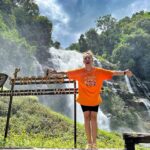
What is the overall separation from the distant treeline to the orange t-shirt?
47.5 m

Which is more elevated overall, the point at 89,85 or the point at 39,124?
the point at 39,124

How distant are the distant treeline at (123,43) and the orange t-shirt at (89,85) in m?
47.5

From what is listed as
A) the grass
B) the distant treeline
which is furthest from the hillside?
the distant treeline

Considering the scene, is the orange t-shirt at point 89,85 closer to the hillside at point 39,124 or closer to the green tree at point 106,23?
the hillside at point 39,124

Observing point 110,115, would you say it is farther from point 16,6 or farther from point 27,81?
point 27,81

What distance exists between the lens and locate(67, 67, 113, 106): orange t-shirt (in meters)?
5.95

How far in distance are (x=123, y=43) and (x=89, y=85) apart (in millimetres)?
52657

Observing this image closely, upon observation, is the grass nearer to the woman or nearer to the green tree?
the woman

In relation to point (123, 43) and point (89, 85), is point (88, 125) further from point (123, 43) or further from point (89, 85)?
point (123, 43)

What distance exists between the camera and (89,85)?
5.96m

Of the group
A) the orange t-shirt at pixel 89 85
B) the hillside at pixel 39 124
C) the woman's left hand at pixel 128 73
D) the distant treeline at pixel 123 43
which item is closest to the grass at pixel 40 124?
the hillside at pixel 39 124

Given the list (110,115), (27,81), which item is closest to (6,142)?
(27,81)

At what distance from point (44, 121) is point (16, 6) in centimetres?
3491

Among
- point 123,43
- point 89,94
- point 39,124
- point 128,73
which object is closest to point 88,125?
point 89,94
